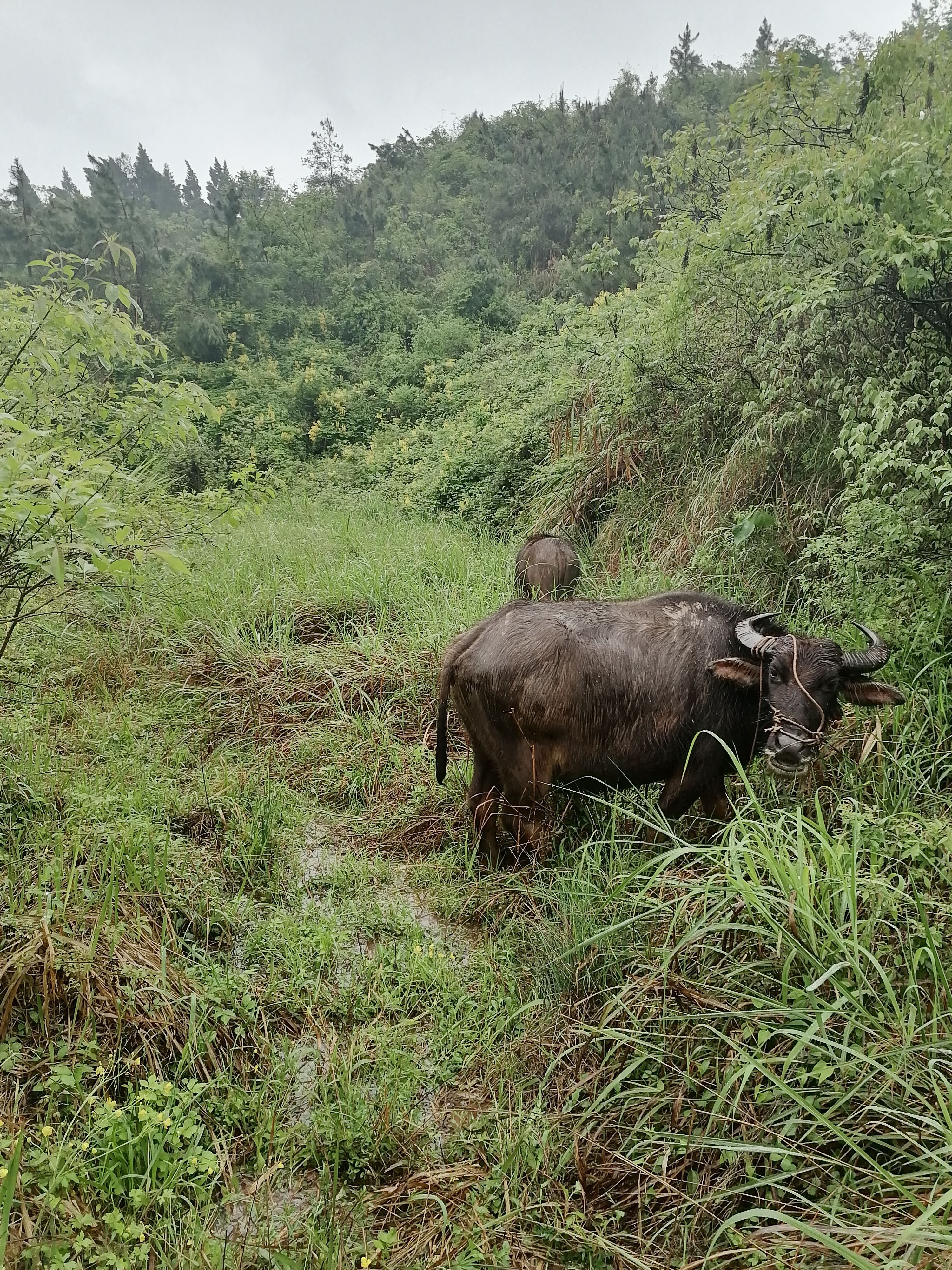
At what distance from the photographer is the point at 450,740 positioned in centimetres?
464

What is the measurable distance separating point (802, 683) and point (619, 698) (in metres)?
0.80

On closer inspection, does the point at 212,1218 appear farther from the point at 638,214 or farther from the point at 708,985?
the point at 638,214

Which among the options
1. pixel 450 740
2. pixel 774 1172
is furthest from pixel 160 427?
pixel 774 1172

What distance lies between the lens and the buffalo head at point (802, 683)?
3.05 m

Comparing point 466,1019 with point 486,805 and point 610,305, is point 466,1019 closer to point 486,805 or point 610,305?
point 486,805

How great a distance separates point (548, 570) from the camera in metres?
6.10

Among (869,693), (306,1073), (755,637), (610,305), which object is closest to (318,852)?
(306,1073)

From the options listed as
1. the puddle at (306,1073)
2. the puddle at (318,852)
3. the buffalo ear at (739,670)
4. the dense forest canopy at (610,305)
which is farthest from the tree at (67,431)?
the buffalo ear at (739,670)

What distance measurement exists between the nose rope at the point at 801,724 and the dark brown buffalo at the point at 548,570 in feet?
9.28

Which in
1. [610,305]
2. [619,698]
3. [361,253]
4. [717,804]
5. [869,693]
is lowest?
[717,804]

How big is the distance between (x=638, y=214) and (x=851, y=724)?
14.8 m

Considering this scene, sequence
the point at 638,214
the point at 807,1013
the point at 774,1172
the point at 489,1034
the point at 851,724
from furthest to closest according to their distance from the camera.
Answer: the point at 638,214 → the point at 851,724 → the point at 489,1034 → the point at 807,1013 → the point at 774,1172

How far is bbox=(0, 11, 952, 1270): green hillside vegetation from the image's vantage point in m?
2.03

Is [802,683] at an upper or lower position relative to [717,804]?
upper
